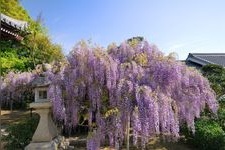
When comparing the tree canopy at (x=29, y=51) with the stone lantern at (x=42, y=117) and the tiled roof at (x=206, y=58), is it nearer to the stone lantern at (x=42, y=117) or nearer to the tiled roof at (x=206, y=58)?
the stone lantern at (x=42, y=117)

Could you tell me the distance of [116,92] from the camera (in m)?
7.67

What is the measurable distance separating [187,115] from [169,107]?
1702 mm

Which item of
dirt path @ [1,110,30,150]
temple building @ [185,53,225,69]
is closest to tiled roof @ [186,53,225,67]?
temple building @ [185,53,225,69]

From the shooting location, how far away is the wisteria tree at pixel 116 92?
757cm

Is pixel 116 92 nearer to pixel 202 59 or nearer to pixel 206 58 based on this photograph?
pixel 202 59

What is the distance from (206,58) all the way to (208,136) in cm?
1256

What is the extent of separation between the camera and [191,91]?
9.34 meters

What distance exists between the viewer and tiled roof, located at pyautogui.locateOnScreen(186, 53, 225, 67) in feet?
72.6

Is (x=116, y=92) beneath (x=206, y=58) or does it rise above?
beneath

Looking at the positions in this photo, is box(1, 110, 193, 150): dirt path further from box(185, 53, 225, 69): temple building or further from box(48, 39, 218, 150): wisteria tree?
box(185, 53, 225, 69): temple building

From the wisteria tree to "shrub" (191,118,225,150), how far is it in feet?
8.31

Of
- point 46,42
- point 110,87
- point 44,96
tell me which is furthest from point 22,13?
point 110,87

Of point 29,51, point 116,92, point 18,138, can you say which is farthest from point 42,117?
point 29,51

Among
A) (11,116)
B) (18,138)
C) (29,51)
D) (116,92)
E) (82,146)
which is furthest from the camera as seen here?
(29,51)
